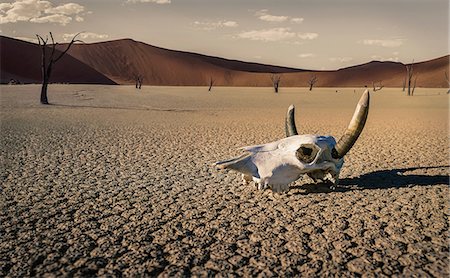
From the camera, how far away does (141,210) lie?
12.1 feet

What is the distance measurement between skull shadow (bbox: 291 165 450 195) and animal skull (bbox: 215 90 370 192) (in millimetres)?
441

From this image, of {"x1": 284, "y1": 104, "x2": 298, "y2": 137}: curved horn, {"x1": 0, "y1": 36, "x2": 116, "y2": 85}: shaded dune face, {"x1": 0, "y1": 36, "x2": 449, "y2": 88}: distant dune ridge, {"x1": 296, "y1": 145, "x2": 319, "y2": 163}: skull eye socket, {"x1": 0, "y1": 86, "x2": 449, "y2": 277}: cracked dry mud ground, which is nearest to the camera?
{"x1": 0, "y1": 86, "x2": 449, "y2": 277}: cracked dry mud ground

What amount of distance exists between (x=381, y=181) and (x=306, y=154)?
1.41 m

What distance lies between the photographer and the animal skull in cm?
375

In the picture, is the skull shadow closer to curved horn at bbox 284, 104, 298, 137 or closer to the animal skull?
the animal skull

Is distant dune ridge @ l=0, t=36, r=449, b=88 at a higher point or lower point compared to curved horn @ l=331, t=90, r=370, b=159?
higher

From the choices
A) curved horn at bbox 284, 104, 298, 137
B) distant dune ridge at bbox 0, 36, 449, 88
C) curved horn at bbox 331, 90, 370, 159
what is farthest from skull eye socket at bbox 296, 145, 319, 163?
distant dune ridge at bbox 0, 36, 449, 88

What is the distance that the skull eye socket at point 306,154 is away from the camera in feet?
12.5

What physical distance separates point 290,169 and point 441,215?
1.40 metres

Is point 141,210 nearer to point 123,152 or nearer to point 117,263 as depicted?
point 117,263

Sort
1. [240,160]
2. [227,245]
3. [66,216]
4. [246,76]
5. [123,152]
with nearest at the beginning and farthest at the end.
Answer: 1. [227,245]
2. [66,216]
3. [240,160]
4. [123,152]
5. [246,76]

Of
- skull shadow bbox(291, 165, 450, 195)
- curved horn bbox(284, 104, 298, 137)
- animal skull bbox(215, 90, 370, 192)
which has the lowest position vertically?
skull shadow bbox(291, 165, 450, 195)

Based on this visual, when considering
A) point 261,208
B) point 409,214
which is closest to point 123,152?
point 261,208

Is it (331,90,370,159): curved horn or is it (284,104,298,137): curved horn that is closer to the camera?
(331,90,370,159): curved horn
